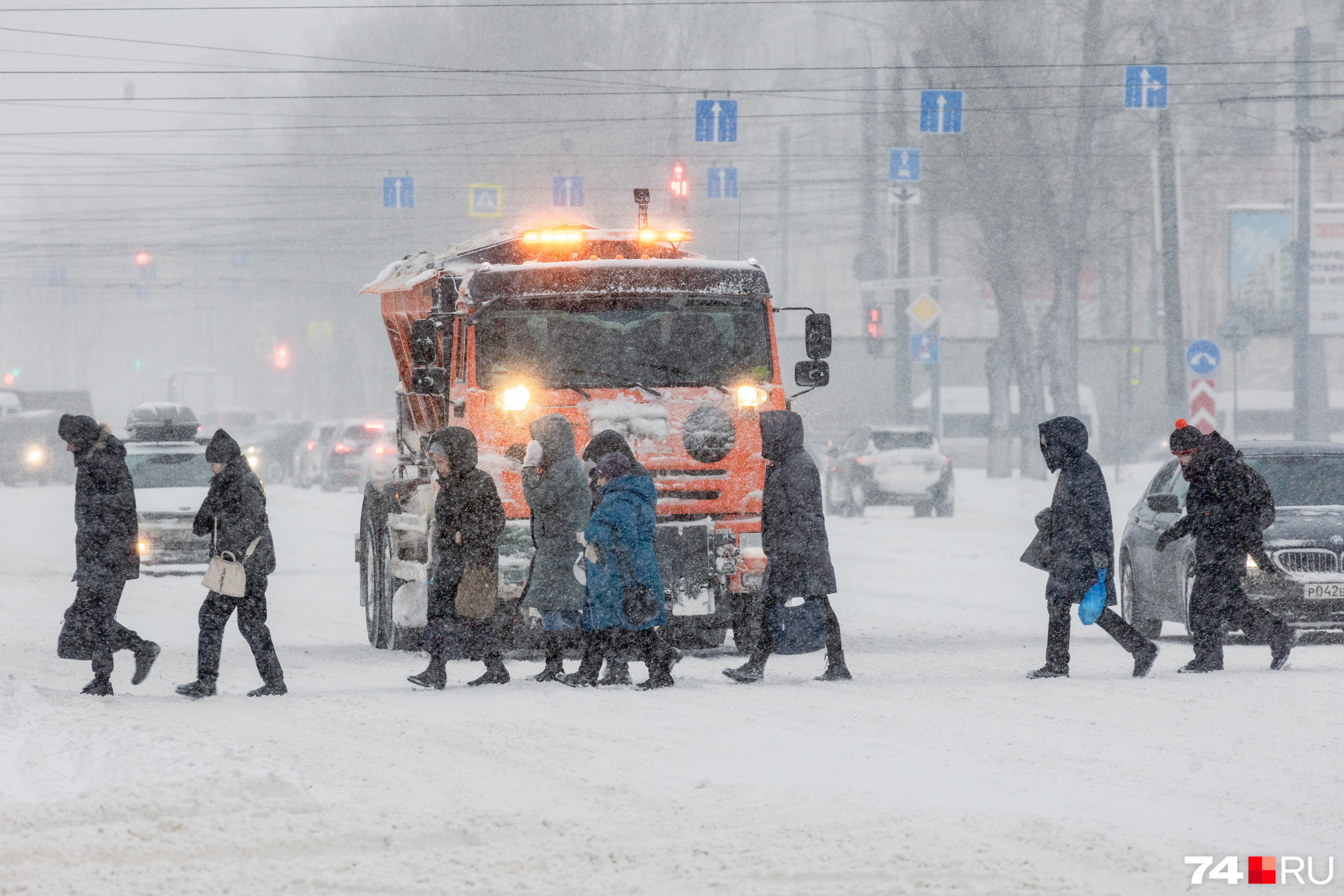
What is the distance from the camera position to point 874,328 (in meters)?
41.0

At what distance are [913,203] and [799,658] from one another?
98.2 feet

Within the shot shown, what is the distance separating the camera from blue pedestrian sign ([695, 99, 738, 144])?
3266 cm

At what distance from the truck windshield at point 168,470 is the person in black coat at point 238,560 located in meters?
10.6

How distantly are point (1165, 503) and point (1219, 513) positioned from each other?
1.29m

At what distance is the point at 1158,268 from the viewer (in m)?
57.6

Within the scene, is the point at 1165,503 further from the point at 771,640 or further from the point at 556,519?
the point at 556,519

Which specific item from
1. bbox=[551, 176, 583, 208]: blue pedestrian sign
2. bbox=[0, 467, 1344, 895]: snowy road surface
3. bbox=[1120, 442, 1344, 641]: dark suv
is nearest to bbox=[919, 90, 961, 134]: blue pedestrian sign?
bbox=[551, 176, 583, 208]: blue pedestrian sign

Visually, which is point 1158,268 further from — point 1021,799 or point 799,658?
point 1021,799

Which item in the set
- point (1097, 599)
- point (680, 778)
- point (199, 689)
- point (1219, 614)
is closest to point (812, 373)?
point (1097, 599)

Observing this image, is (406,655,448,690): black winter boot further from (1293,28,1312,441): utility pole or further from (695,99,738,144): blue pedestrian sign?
(1293,28,1312,441): utility pole

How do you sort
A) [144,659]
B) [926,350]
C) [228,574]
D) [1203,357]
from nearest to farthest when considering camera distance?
[228,574] → [144,659] → [1203,357] → [926,350]

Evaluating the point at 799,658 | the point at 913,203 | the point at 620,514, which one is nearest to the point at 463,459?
the point at 620,514

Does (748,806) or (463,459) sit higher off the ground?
(463,459)

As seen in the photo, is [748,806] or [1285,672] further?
[1285,672]
